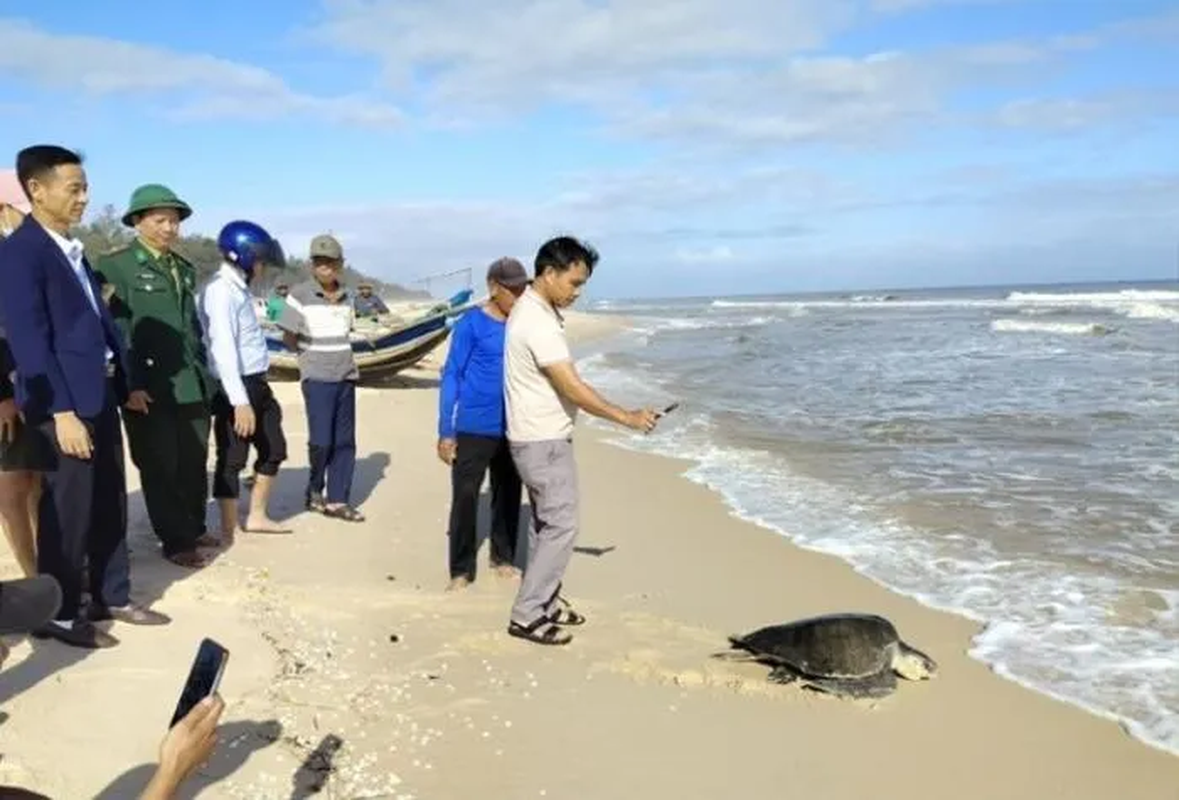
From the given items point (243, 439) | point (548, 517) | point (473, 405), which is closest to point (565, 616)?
point (548, 517)

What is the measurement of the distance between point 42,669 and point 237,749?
88cm

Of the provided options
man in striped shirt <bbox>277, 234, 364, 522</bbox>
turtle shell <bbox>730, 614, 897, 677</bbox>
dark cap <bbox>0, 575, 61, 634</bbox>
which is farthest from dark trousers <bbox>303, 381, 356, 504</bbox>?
dark cap <bbox>0, 575, 61, 634</bbox>

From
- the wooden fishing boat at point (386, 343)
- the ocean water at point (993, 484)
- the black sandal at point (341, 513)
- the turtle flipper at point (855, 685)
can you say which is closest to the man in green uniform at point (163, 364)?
the black sandal at point (341, 513)

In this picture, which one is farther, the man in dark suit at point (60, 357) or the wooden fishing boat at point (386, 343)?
the wooden fishing boat at point (386, 343)

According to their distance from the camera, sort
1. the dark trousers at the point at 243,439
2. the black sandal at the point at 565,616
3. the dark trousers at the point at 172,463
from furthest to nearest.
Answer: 1. the dark trousers at the point at 243,439
2. the dark trousers at the point at 172,463
3. the black sandal at the point at 565,616

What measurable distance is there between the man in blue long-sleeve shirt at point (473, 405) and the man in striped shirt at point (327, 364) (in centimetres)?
141

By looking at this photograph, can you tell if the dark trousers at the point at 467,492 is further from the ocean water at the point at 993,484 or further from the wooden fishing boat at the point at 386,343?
the wooden fishing boat at the point at 386,343

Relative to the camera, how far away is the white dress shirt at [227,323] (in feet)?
17.1

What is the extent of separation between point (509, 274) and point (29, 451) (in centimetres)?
232

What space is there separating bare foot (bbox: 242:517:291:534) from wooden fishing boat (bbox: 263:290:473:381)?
8017 millimetres

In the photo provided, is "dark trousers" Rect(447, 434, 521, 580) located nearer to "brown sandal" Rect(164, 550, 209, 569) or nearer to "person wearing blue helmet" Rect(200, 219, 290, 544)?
"person wearing blue helmet" Rect(200, 219, 290, 544)

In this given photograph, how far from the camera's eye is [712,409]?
12.8 m

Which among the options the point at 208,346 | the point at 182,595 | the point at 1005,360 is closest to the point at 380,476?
the point at 208,346

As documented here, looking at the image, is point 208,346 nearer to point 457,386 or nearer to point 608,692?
point 457,386
